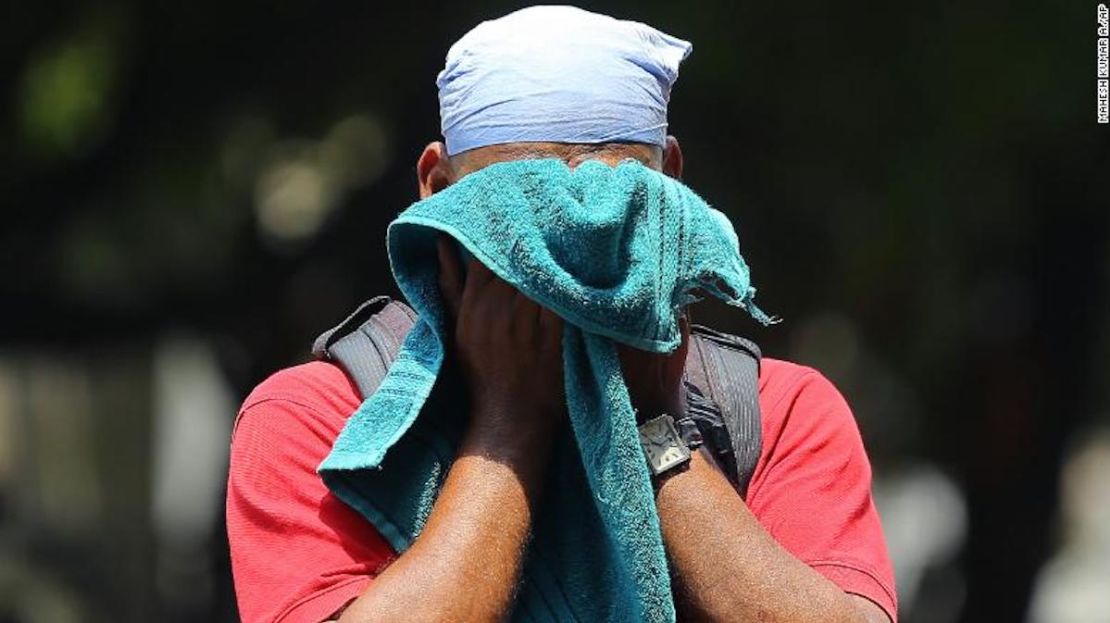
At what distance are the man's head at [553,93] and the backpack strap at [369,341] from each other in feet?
0.72

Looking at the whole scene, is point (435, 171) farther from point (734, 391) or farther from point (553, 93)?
point (734, 391)

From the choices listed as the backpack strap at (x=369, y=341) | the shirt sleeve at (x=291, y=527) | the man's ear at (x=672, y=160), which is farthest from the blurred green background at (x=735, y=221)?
the shirt sleeve at (x=291, y=527)

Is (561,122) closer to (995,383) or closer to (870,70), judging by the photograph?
(870,70)

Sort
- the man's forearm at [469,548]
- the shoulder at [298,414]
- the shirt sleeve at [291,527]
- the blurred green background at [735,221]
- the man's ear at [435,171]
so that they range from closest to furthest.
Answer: the man's forearm at [469,548]
the shirt sleeve at [291,527]
the shoulder at [298,414]
the man's ear at [435,171]
the blurred green background at [735,221]

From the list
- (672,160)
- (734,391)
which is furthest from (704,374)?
(672,160)

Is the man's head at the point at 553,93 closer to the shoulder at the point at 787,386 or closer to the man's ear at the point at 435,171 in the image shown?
the man's ear at the point at 435,171

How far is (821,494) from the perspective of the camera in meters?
2.86

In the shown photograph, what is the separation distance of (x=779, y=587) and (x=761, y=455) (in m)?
0.28

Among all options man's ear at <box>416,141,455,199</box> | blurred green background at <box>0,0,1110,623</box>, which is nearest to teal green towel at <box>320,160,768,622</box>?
man's ear at <box>416,141,455,199</box>

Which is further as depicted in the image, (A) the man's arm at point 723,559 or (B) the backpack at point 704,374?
(B) the backpack at point 704,374

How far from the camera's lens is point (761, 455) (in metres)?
2.89

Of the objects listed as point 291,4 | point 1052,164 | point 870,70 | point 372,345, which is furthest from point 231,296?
point 372,345

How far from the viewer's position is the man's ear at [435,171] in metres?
2.88

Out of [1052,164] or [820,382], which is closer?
[820,382]
